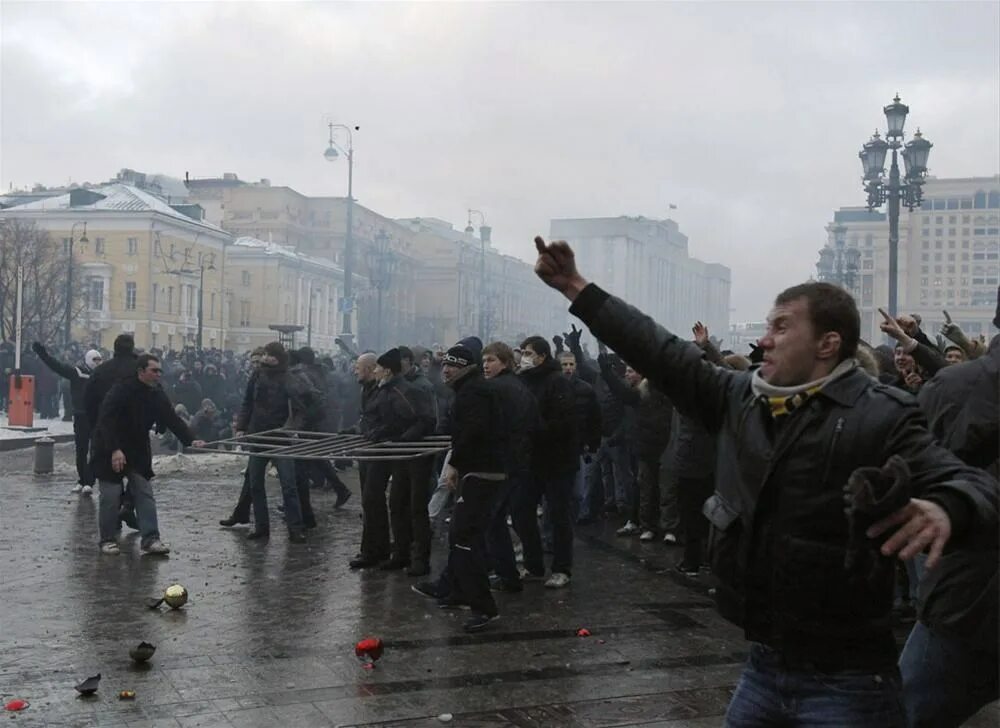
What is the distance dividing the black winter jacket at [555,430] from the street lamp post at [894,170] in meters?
10.8

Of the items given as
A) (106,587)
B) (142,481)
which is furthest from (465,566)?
(142,481)

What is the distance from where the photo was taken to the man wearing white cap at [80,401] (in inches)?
512

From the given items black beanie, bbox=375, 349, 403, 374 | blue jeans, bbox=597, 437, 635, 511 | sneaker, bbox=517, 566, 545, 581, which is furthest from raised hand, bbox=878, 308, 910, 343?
blue jeans, bbox=597, 437, 635, 511

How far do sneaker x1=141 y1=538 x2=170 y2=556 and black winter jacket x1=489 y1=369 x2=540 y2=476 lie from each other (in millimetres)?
3448

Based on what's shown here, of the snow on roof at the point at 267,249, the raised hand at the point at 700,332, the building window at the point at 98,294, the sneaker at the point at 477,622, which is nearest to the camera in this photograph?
the raised hand at the point at 700,332

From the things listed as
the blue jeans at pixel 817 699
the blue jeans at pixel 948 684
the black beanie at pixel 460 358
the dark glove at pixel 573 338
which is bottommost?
the blue jeans at pixel 948 684

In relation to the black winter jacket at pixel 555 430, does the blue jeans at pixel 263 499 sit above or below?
below

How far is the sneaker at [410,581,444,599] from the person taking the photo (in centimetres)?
811

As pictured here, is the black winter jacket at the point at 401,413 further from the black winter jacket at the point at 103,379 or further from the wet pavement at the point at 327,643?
the black winter jacket at the point at 103,379

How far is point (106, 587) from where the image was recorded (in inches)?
328

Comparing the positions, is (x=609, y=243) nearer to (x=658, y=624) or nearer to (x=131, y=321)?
(x=131, y=321)

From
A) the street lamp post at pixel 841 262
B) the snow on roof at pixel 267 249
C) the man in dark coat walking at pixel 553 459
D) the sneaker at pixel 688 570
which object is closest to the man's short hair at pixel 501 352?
the man in dark coat walking at pixel 553 459

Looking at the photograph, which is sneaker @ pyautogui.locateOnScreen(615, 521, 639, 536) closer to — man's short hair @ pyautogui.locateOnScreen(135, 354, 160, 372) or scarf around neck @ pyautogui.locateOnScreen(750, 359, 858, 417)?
man's short hair @ pyautogui.locateOnScreen(135, 354, 160, 372)

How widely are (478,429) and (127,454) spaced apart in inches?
153
